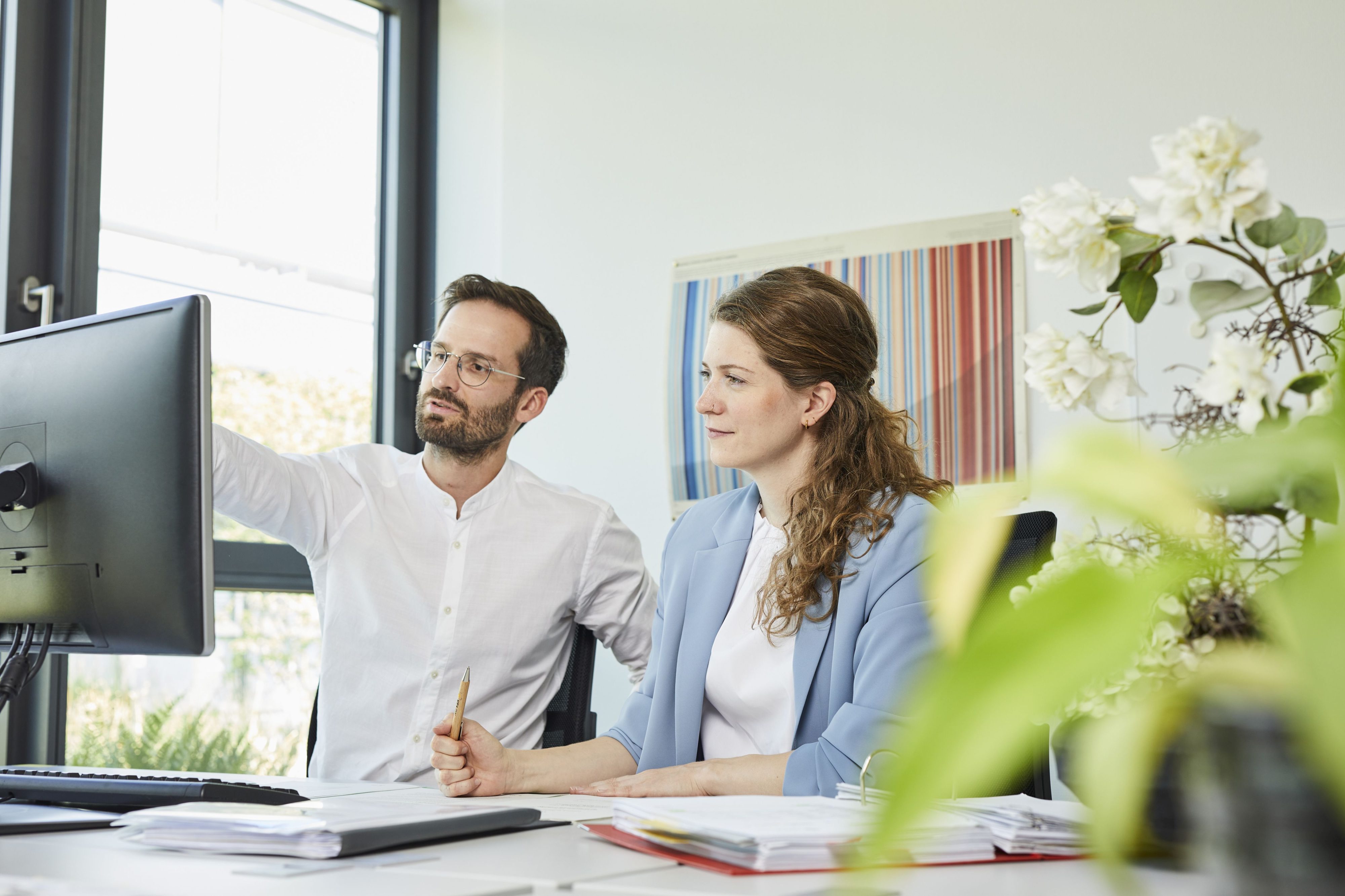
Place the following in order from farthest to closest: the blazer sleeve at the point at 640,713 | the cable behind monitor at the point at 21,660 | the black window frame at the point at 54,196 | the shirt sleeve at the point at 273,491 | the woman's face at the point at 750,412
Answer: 1. the black window frame at the point at 54,196
2. the shirt sleeve at the point at 273,491
3. the woman's face at the point at 750,412
4. the blazer sleeve at the point at 640,713
5. the cable behind monitor at the point at 21,660

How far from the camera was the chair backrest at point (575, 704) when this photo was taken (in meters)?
1.96

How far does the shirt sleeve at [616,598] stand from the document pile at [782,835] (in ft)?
3.81

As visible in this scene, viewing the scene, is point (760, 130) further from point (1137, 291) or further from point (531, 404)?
point (1137, 291)

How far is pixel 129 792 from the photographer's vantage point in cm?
120

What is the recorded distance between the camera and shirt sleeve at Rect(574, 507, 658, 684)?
7.01ft

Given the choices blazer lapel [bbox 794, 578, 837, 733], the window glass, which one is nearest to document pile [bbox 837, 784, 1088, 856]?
blazer lapel [bbox 794, 578, 837, 733]

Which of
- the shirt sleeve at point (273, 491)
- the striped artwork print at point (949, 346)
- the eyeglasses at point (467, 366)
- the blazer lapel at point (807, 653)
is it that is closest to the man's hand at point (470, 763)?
the blazer lapel at point (807, 653)

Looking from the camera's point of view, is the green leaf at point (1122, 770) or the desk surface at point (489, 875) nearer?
the green leaf at point (1122, 770)

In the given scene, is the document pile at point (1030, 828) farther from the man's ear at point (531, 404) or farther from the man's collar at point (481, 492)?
the man's ear at point (531, 404)

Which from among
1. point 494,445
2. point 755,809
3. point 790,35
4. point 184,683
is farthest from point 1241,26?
point 184,683

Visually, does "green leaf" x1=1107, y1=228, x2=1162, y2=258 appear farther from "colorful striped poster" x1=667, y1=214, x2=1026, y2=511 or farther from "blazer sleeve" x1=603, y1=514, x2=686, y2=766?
"colorful striped poster" x1=667, y1=214, x2=1026, y2=511

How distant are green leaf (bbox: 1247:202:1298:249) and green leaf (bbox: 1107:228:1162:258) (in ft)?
0.18

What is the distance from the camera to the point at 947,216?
2.59 m

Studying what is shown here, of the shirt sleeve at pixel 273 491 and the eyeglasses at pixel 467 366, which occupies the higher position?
the eyeglasses at pixel 467 366
